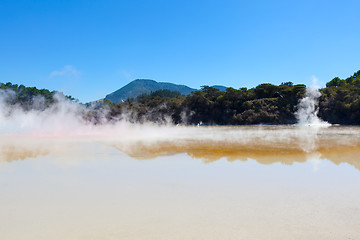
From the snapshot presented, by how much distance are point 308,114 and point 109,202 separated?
2704 cm

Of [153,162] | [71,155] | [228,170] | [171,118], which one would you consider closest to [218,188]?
[228,170]

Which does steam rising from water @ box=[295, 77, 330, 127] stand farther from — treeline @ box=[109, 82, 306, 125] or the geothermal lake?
the geothermal lake

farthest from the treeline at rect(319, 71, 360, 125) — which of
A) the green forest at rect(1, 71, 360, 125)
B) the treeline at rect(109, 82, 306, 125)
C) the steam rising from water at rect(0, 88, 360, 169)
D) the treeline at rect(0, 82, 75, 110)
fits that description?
the treeline at rect(0, 82, 75, 110)

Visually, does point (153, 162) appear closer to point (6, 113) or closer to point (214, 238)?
point (214, 238)

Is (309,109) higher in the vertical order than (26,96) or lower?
lower

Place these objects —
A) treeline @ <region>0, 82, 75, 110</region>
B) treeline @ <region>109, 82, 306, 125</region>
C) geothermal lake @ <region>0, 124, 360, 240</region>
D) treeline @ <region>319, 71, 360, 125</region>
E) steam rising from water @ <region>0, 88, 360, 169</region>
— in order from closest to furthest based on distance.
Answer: geothermal lake @ <region>0, 124, 360, 240</region>, steam rising from water @ <region>0, 88, 360, 169</region>, treeline @ <region>319, 71, 360, 125</region>, treeline @ <region>109, 82, 306, 125</region>, treeline @ <region>0, 82, 75, 110</region>

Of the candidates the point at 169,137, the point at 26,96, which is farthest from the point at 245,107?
the point at 26,96

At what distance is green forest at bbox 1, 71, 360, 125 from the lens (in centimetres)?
2636

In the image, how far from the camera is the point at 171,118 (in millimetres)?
33000

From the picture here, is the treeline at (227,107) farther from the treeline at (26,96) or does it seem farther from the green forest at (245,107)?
the treeline at (26,96)

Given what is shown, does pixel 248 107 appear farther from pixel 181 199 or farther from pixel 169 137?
pixel 181 199

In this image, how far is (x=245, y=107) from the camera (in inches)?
1155

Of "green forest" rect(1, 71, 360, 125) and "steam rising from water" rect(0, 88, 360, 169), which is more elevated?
"green forest" rect(1, 71, 360, 125)

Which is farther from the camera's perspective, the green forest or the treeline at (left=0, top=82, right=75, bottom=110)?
the treeline at (left=0, top=82, right=75, bottom=110)
